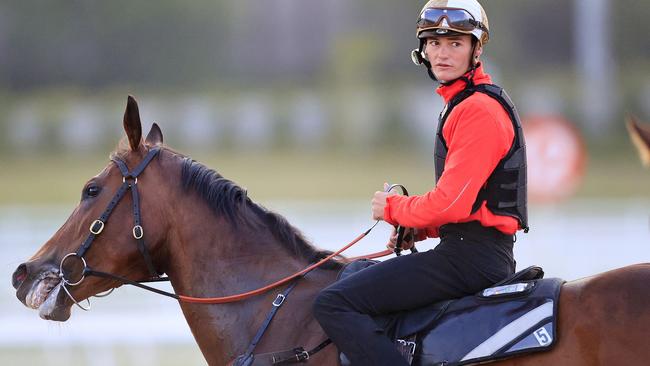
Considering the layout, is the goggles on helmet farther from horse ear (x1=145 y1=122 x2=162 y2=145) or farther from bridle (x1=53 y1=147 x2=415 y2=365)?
horse ear (x1=145 y1=122 x2=162 y2=145)

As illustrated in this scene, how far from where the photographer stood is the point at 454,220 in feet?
14.8

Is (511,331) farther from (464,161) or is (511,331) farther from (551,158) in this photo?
(551,158)

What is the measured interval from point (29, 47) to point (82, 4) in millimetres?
3626

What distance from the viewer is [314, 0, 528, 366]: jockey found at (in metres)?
4.50

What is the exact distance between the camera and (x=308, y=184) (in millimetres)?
30703

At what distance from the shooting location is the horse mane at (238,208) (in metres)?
5.21

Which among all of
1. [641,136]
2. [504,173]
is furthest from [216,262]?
[641,136]

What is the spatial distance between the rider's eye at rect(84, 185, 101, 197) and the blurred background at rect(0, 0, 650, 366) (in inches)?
434

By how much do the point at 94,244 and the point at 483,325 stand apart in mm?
2017

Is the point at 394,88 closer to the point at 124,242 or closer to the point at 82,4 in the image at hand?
the point at 82,4

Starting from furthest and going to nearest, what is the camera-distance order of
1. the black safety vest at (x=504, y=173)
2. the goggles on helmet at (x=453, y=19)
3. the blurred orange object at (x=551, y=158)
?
the blurred orange object at (x=551, y=158) → the goggles on helmet at (x=453, y=19) → the black safety vest at (x=504, y=173)

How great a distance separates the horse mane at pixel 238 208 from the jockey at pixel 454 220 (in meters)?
0.58

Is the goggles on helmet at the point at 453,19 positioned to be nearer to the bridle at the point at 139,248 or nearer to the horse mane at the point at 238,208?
the bridle at the point at 139,248

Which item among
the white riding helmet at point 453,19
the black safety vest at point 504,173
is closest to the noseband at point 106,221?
the black safety vest at point 504,173
